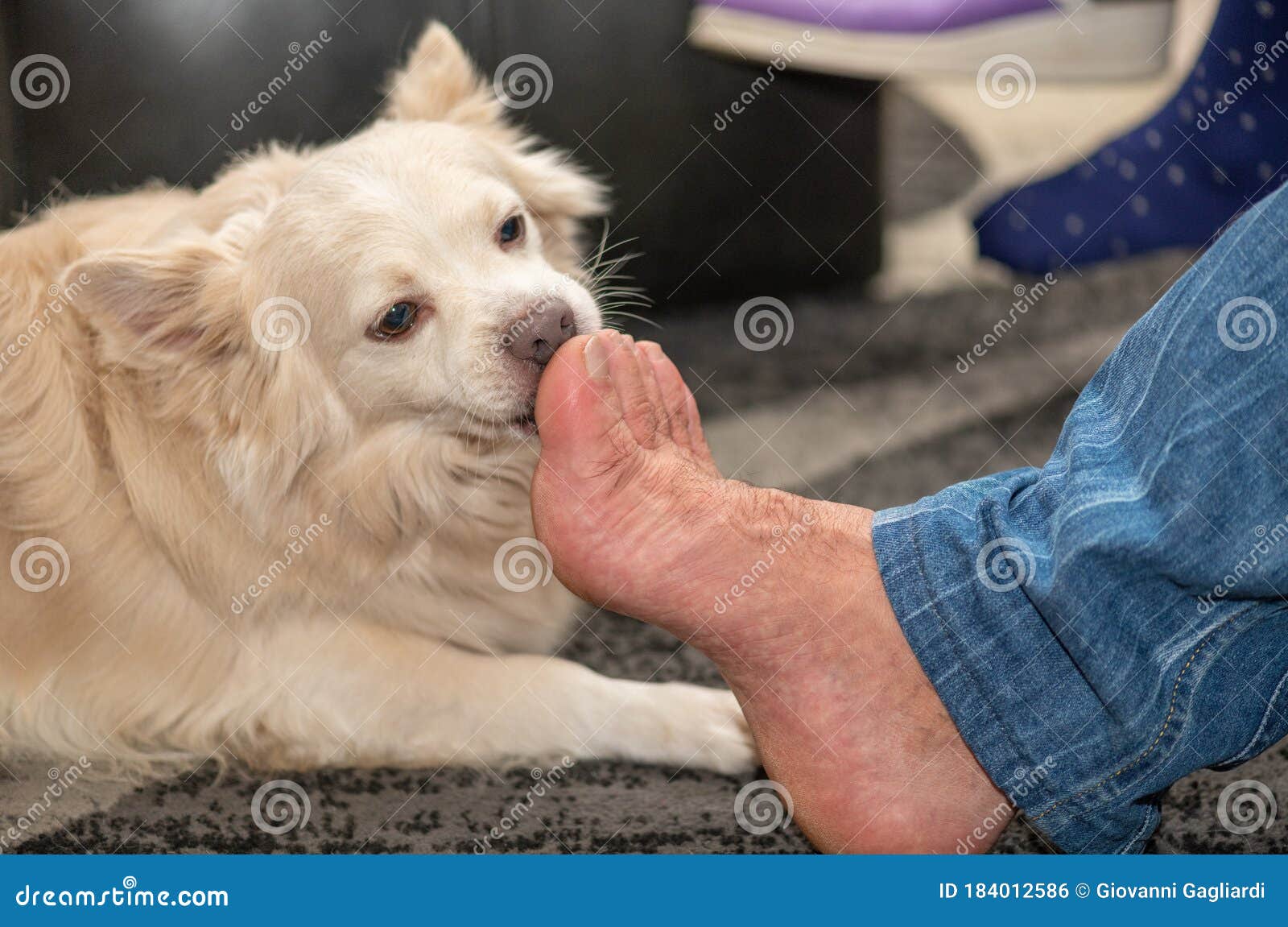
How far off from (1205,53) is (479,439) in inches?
63.7

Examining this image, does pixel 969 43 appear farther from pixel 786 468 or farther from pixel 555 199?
pixel 555 199

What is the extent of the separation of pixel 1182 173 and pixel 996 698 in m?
1.70

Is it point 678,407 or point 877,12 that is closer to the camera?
point 678,407

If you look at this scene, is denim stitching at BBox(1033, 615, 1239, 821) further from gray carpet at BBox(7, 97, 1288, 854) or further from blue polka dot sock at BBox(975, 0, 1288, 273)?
blue polka dot sock at BBox(975, 0, 1288, 273)

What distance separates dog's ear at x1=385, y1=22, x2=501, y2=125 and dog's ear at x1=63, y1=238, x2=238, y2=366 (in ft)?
1.25

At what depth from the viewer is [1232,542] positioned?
0.87 metres

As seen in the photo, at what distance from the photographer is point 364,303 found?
52.1 inches

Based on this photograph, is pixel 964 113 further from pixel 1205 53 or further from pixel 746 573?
pixel 746 573

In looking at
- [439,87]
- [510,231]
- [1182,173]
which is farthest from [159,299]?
[1182,173]

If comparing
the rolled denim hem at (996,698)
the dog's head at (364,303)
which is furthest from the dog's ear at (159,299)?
the rolled denim hem at (996,698)

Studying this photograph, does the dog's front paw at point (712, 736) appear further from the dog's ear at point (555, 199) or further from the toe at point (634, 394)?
the dog's ear at point (555, 199)

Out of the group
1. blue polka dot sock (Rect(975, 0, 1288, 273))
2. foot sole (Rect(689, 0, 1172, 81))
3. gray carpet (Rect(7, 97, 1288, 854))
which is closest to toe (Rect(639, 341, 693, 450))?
gray carpet (Rect(7, 97, 1288, 854))

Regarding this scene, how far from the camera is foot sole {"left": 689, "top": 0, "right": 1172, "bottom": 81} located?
7.52ft

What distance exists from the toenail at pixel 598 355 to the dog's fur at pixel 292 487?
0.11 m
